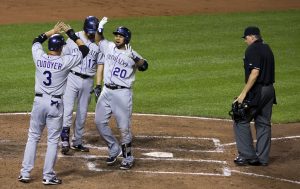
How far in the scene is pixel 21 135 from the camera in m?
12.3

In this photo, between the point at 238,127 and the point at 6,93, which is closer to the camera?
the point at 238,127

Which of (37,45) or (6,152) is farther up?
(37,45)

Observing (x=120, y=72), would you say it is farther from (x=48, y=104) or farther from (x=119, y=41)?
(x=48, y=104)

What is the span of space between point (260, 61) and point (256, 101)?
0.59 m

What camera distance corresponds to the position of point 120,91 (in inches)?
423

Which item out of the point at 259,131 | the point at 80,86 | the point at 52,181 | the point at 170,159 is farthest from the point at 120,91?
the point at 259,131

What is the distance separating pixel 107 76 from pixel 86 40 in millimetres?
953

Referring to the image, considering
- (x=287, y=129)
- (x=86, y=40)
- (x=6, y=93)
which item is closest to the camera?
(x=86, y=40)

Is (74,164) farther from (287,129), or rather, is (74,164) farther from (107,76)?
(287,129)

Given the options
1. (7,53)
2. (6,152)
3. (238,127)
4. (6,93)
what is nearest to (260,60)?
(238,127)

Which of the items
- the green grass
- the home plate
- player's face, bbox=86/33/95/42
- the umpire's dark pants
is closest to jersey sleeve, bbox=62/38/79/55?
player's face, bbox=86/33/95/42

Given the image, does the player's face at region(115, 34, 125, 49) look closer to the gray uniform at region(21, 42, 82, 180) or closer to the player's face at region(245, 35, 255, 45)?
the gray uniform at region(21, 42, 82, 180)

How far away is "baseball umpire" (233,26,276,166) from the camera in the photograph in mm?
10922

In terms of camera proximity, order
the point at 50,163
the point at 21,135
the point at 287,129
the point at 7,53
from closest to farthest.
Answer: the point at 50,163 → the point at 21,135 → the point at 287,129 → the point at 7,53
